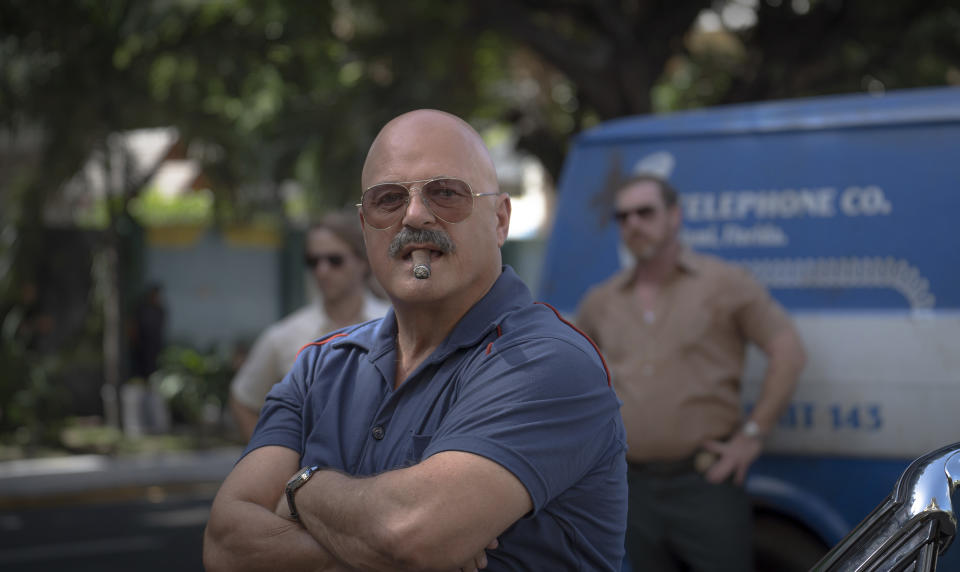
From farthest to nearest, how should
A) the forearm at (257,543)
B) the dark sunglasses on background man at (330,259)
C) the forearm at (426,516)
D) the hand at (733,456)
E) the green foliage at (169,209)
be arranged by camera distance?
the green foliage at (169,209)
the dark sunglasses on background man at (330,259)
the hand at (733,456)
the forearm at (257,543)
the forearm at (426,516)

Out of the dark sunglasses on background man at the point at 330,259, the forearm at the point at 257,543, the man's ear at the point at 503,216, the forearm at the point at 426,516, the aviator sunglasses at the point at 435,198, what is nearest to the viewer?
the forearm at the point at 426,516

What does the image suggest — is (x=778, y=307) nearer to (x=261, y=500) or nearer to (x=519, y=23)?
(x=261, y=500)

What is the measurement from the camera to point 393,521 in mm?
2031

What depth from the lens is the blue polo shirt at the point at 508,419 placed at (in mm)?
2068

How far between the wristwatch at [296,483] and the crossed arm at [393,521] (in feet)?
0.06

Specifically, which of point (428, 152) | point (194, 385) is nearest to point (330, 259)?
point (428, 152)

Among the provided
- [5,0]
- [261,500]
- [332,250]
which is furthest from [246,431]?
[5,0]

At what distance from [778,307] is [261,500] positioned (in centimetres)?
250

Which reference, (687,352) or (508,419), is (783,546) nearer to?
(687,352)

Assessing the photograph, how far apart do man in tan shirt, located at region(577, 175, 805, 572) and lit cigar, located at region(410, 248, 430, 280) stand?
2114mm

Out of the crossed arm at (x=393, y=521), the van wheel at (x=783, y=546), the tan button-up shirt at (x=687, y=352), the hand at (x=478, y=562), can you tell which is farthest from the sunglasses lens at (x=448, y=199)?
the van wheel at (x=783, y=546)

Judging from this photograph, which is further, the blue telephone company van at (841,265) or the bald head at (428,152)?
the blue telephone company van at (841,265)

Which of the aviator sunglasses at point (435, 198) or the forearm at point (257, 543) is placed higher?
the aviator sunglasses at point (435, 198)

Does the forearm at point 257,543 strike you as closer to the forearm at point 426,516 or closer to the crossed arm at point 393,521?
the crossed arm at point 393,521
